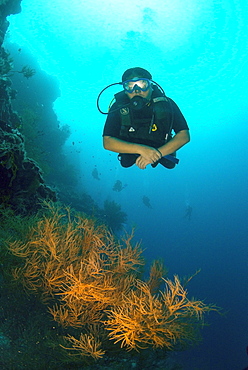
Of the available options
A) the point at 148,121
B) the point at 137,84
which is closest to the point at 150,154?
the point at 148,121

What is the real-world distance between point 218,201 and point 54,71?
71383mm

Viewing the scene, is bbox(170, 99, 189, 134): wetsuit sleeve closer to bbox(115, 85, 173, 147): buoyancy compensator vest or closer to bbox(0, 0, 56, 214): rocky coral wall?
bbox(115, 85, 173, 147): buoyancy compensator vest

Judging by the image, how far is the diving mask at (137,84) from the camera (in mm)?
2746

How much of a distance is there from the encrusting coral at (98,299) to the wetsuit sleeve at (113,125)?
1831 millimetres

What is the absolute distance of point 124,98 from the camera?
2900 mm

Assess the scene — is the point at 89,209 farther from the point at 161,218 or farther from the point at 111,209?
the point at 161,218

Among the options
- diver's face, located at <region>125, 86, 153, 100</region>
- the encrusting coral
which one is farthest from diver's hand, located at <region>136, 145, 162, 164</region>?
the encrusting coral

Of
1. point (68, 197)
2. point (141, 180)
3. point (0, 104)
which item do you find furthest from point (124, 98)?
point (141, 180)

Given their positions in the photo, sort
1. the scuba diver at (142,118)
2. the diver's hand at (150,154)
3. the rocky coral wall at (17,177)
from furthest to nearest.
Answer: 1. the rocky coral wall at (17,177)
2. the scuba diver at (142,118)
3. the diver's hand at (150,154)

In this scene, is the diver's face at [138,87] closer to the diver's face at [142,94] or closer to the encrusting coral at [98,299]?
the diver's face at [142,94]

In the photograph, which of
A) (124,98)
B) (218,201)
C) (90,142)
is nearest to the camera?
(124,98)

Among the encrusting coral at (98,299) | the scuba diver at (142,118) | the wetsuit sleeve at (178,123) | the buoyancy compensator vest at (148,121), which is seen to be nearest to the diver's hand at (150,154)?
the scuba diver at (142,118)

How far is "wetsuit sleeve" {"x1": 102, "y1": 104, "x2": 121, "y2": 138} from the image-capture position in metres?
2.71

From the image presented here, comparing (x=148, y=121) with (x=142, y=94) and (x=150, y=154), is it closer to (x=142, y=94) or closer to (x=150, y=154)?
(x=142, y=94)
